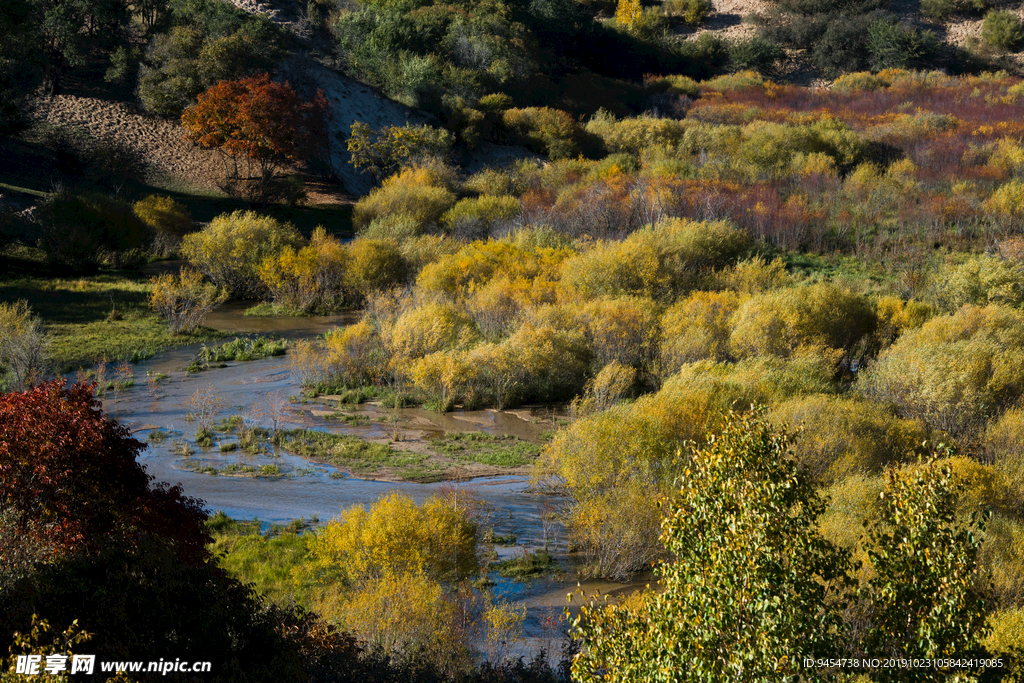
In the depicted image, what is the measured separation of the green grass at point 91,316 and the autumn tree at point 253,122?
1067 cm

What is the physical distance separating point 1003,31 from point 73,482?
74.2m

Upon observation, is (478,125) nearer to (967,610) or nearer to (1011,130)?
(1011,130)

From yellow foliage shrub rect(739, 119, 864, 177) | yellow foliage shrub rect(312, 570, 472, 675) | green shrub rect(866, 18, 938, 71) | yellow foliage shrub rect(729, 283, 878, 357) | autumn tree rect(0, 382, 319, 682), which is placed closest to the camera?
autumn tree rect(0, 382, 319, 682)

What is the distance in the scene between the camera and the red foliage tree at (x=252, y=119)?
34.7 m

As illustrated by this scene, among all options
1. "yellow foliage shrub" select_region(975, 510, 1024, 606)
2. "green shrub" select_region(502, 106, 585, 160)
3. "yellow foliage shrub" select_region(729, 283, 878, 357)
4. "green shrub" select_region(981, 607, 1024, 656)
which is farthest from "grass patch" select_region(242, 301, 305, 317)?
"green shrub" select_region(981, 607, 1024, 656)

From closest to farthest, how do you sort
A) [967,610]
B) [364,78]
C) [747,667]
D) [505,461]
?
1. [747,667]
2. [967,610]
3. [505,461]
4. [364,78]

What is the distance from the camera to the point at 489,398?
17953mm

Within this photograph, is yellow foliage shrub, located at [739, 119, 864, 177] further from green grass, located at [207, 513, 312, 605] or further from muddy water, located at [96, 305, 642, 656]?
→ green grass, located at [207, 513, 312, 605]

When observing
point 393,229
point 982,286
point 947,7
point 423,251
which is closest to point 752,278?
point 982,286

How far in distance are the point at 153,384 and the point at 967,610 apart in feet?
55.2

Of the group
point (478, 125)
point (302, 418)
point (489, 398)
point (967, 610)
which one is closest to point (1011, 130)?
point (478, 125)

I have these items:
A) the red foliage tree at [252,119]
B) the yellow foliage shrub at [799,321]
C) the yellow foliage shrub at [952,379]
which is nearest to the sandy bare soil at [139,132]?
the red foliage tree at [252,119]

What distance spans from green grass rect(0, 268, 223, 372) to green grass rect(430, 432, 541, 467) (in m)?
9.10

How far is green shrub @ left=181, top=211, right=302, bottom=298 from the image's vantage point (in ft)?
87.4
